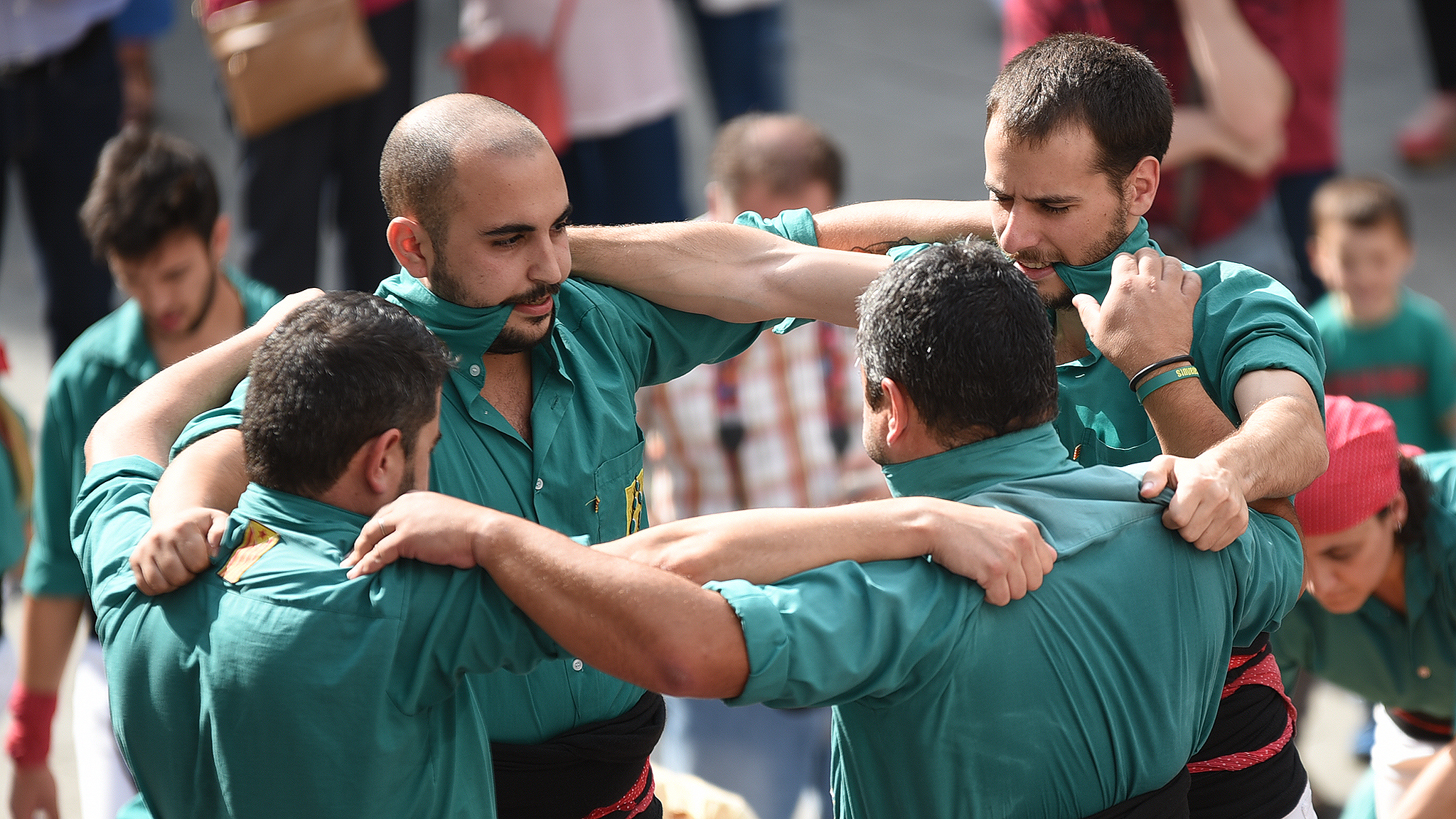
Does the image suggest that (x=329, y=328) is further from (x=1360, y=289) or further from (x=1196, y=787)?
(x=1360, y=289)

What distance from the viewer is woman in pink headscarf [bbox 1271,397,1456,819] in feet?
9.97

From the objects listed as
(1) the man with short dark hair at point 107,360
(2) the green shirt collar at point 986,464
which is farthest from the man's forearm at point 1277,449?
(1) the man with short dark hair at point 107,360

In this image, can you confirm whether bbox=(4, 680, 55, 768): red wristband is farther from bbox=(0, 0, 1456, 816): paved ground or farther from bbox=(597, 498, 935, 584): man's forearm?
bbox=(0, 0, 1456, 816): paved ground

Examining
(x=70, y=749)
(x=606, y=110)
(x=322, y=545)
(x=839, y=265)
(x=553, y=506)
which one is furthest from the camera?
(x=606, y=110)

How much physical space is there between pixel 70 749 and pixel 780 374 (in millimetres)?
2513

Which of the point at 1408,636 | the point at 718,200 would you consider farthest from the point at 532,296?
the point at 1408,636

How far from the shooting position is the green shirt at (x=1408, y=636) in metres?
3.29

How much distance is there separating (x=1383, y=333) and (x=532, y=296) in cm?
339

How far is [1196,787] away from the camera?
2.51 m

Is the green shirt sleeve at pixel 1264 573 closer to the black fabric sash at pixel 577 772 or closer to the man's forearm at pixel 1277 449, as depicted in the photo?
the man's forearm at pixel 1277 449

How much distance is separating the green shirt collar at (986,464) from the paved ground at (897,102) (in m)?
4.84

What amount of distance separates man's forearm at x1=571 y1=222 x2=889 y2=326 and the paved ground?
4046 mm

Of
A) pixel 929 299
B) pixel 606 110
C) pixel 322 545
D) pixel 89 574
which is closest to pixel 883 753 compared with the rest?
pixel 929 299

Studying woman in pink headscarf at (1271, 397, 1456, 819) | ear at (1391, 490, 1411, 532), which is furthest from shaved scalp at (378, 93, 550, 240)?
ear at (1391, 490, 1411, 532)
